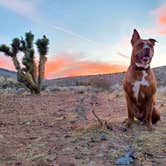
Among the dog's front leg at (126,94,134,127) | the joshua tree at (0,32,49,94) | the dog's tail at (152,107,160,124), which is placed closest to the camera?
the dog's front leg at (126,94,134,127)

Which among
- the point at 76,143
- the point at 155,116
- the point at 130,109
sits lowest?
the point at 76,143

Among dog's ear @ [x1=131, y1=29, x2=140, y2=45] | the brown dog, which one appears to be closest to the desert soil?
the brown dog

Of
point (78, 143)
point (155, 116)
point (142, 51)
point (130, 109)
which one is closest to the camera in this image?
point (78, 143)

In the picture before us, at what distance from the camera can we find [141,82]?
27.3ft

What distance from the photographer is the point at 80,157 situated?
23.1 ft

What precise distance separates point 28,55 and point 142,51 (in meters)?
14.9

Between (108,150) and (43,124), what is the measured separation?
326 cm

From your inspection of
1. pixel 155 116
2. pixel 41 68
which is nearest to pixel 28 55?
pixel 41 68

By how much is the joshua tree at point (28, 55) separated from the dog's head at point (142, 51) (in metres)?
14.2

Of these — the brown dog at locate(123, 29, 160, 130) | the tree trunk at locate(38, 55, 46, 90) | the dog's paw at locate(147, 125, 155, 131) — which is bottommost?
the dog's paw at locate(147, 125, 155, 131)

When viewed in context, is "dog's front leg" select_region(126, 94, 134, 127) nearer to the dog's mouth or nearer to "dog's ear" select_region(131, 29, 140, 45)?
the dog's mouth

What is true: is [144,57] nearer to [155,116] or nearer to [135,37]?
[135,37]

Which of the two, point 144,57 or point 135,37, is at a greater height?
point 135,37

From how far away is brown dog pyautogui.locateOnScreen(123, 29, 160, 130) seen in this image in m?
8.08
